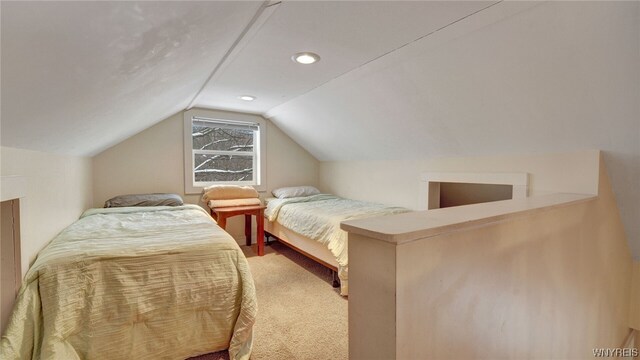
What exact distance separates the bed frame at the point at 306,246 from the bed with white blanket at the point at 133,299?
107cm

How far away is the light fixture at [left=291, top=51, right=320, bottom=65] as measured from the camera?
1.92 m

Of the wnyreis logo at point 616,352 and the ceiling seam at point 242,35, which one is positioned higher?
the ceiling seam at point 242,35

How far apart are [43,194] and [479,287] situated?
7.56 feet

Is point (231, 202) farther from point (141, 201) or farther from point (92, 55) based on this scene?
point (92, 55)

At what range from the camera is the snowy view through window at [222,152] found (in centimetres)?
Answer: 372

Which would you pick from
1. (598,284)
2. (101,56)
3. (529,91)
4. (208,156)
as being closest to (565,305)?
(598,284)

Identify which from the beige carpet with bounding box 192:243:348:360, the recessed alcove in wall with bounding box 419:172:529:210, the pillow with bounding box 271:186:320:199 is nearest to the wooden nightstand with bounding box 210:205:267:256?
the beige carpet with bounding box 192:243:348:360

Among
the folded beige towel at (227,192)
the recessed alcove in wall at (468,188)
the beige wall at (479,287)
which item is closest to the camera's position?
the beige wall at (479,287)

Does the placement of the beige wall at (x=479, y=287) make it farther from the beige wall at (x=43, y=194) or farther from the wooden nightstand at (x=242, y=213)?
Answer: the wooden nightstand at (x=242, y=213)

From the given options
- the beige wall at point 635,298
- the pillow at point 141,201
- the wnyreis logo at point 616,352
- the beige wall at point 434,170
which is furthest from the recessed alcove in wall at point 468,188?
the pillow at point 141,201

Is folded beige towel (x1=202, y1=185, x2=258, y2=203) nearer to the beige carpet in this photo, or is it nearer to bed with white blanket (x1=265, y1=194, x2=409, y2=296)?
bed with white blanket (x1=265, y1=194, x2=409, y2=296)

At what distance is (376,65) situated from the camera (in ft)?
6.70

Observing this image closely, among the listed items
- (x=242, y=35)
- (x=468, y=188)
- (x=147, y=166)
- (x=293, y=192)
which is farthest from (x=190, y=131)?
(x=468, y=188)

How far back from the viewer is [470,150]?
240cm
